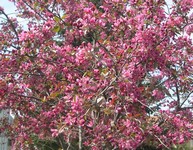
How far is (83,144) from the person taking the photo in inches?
242

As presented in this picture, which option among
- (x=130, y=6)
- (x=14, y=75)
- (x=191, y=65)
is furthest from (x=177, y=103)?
(x=14, y=75)

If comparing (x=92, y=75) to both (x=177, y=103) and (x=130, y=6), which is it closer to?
(x=130, y=6)

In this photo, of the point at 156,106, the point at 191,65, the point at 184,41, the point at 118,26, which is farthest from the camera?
the point at 156,106

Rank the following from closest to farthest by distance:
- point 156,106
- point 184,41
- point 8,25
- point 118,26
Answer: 1. point 118,26
2. point 184,41
3. point 156,106
4. point 8,25

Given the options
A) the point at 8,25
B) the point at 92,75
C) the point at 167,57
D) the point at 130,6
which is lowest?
the point at 92,75

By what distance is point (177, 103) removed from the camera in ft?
21.8

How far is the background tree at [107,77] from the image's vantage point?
196 inches

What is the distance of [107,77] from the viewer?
505cm

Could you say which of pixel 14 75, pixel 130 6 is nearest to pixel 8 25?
pixel 14 75

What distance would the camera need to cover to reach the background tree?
16.4 ft

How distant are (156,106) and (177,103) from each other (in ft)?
1.22

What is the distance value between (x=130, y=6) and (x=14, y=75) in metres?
2.04

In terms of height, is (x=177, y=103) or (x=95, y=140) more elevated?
(x=177, y=103)

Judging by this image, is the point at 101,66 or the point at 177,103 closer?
the point at 101,66
